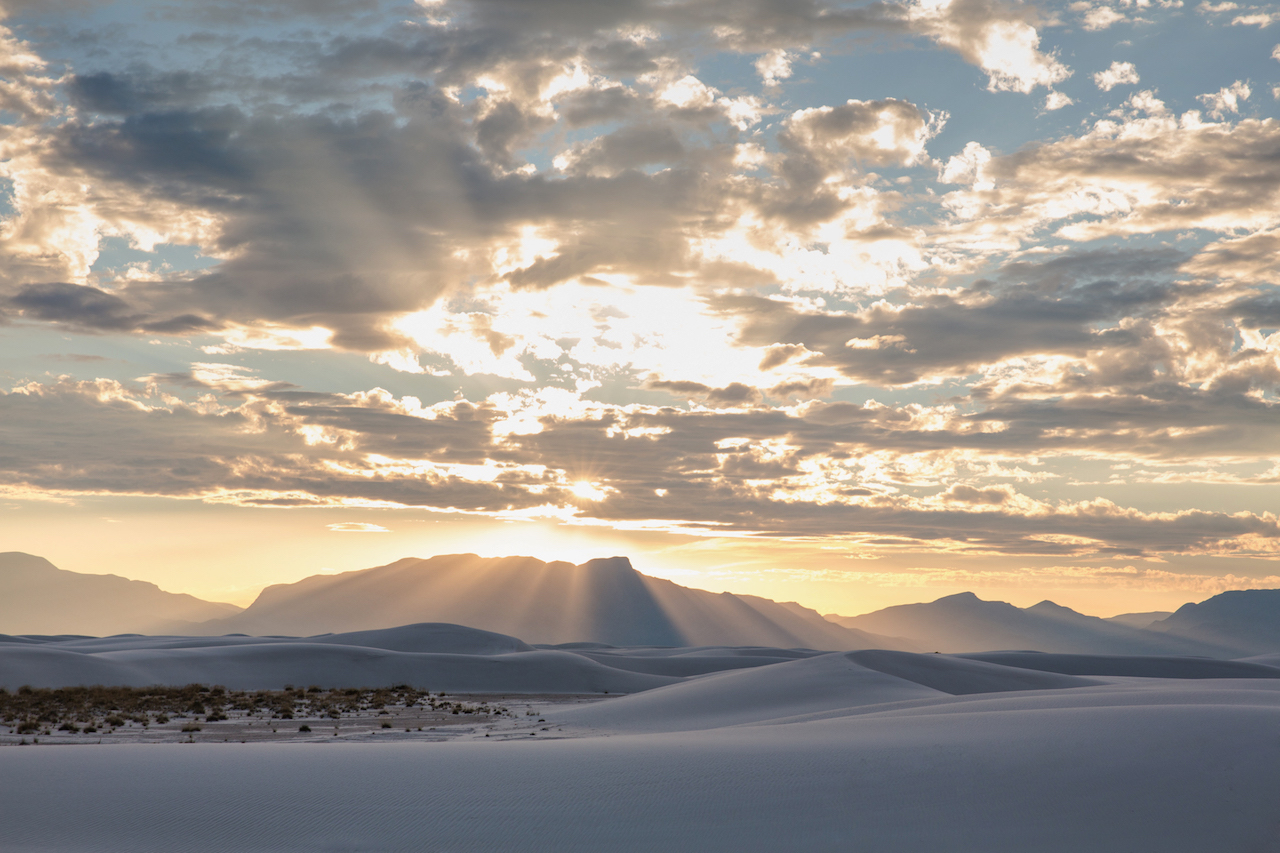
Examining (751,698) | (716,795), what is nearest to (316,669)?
(751,698)

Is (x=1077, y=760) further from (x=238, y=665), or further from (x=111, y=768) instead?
(x=238, y=665)

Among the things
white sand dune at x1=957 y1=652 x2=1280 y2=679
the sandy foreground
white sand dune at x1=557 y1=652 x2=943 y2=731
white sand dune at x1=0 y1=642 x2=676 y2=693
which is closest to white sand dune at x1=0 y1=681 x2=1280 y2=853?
the sandy foreground

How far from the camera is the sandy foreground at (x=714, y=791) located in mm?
13305

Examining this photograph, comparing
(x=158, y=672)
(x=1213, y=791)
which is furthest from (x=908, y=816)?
(x=158, y=672)

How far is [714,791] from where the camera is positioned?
1496cm

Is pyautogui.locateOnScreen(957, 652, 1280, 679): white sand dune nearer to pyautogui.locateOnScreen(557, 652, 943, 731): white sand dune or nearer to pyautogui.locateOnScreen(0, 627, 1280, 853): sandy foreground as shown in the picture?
pyautogui.locateOnScreen(557, 652, 943, 731): white sand dune

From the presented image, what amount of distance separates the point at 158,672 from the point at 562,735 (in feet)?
145

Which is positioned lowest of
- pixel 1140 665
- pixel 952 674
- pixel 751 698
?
pixel 1140 665

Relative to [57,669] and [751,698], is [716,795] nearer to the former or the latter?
[751,698]

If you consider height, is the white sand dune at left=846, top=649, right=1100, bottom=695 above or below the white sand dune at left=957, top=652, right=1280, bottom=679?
above

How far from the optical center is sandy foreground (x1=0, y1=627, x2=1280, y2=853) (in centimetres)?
1330

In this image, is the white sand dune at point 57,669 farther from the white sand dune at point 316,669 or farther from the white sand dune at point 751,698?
the white sand dune at point 751,698

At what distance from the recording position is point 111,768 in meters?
16.8

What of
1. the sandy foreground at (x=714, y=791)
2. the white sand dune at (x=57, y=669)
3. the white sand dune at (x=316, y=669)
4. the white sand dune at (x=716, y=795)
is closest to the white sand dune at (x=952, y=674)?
the white sand dune at (x=316, y=669)
